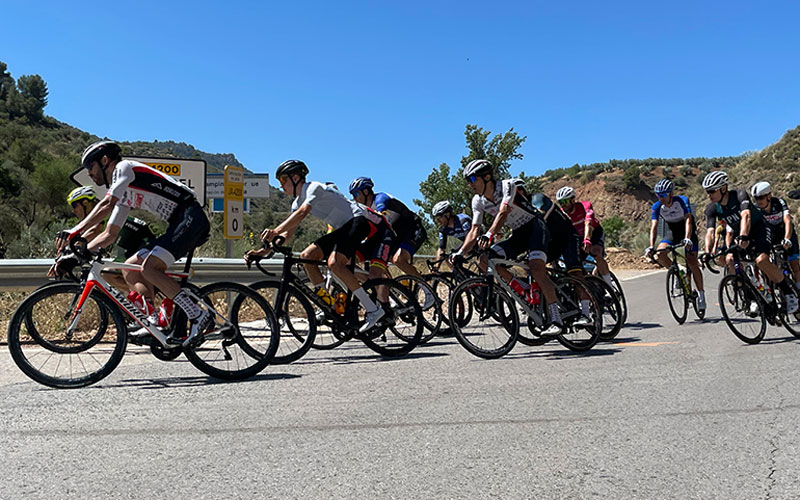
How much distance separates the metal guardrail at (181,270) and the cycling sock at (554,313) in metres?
4.04

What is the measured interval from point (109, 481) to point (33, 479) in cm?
39

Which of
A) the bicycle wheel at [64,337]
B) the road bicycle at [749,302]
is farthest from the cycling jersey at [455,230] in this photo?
the bicycle wheel at [64,337]

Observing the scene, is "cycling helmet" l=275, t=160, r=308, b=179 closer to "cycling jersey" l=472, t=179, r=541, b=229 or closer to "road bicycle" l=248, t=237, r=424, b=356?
"road bicycle" l=248, t=237, r=424, b=356

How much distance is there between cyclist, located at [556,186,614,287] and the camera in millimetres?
9753

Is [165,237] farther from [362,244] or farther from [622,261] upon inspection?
[622,261]

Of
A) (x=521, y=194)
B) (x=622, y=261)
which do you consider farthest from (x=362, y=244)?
(x=622, y=261)

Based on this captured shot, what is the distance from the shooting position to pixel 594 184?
90500 millimetres

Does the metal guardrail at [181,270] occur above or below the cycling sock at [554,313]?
above

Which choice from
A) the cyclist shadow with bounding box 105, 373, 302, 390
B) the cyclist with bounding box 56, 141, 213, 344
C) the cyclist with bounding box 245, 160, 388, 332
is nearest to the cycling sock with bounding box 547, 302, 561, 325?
the cyclist with bounding box 245, 160, 388, 332

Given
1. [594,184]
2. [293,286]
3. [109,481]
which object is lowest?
[109,481]

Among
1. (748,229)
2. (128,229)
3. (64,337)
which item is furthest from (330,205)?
(748,229)

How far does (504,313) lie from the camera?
24.0 feet

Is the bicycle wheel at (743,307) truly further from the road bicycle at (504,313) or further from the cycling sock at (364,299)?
the cycling sock at (364,299)

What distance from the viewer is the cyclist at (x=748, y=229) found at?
Answer: 823 centimetres
